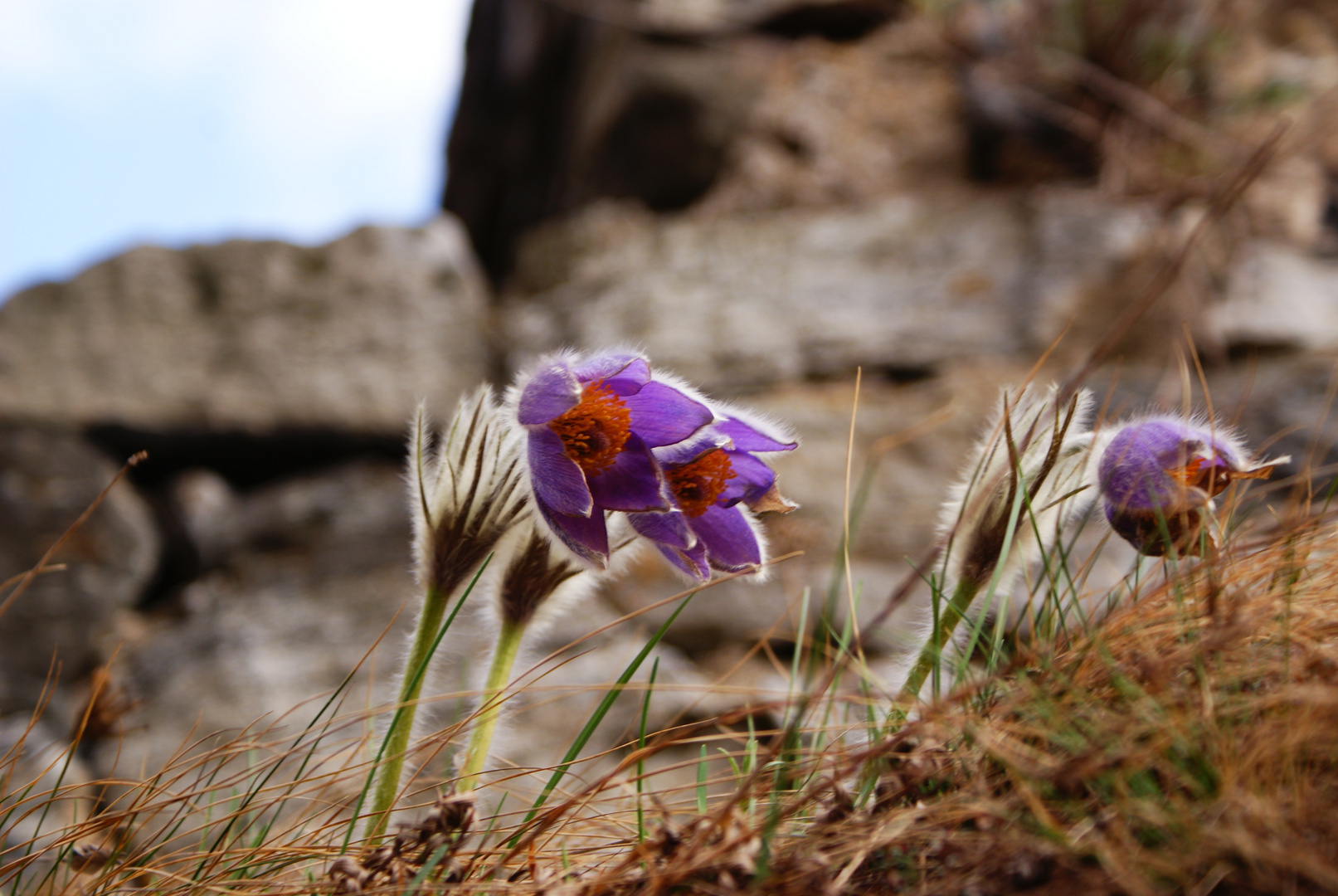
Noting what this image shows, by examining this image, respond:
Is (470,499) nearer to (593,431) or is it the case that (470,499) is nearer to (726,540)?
(593,431)

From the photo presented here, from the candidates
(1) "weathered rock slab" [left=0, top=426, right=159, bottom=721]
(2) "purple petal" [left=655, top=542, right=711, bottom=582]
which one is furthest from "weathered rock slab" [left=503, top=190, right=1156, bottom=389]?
(2) "purple petal" [left=655, top=542, right=711, bottom=582]

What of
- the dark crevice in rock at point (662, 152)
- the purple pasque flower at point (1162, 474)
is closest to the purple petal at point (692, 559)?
the purple pasque flower at point (1162, 474)

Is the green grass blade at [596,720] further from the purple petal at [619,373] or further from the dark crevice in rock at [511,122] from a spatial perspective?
the dark crevice in rock at [511,122]

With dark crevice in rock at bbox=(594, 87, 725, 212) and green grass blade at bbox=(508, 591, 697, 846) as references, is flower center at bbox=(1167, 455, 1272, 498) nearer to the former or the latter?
Answer: green grass blade at bbox=(508, 591, 697, 846)

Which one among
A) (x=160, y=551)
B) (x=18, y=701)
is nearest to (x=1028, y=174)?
(x=160, y=551)

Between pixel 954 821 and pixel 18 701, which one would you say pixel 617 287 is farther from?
pixel 954 821

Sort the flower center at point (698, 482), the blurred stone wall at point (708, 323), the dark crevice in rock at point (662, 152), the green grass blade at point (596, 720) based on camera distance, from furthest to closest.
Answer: the dark crevice in rock at point (662, 152), the blurred stone wall at point (708, 323), the flower center at point (698, 482), the green grass blade at point (596, 720)

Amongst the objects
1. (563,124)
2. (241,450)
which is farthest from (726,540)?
(563,124)
